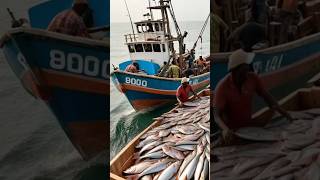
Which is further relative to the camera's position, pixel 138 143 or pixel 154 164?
pixel 138 143

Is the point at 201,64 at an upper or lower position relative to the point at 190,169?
lower

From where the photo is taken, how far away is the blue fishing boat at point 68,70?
3.95 m

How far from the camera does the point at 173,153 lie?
884 centimetres

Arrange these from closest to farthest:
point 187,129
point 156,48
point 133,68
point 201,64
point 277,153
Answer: point 277,153 → point 187,129 → point 133,68 → point 156,48 → point 201,64

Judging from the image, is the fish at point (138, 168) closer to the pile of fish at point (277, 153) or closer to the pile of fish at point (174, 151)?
the pile of fish at point (174, 151)

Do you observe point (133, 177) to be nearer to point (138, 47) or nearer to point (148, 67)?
point (148, 67)

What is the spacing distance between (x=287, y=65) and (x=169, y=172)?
3.97 meters

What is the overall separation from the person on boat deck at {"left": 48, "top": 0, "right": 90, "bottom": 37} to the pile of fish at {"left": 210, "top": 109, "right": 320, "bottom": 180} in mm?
1984

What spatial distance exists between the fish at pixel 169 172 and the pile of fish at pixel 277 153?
3.45m

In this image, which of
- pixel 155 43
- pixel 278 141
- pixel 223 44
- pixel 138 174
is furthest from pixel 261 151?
pixel 155 43

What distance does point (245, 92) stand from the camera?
4.60 m

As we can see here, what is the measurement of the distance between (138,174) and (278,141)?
401 cm

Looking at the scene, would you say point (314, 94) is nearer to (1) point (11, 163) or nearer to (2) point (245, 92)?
(2) point (245, 92)

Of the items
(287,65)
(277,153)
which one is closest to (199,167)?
(277,153)
